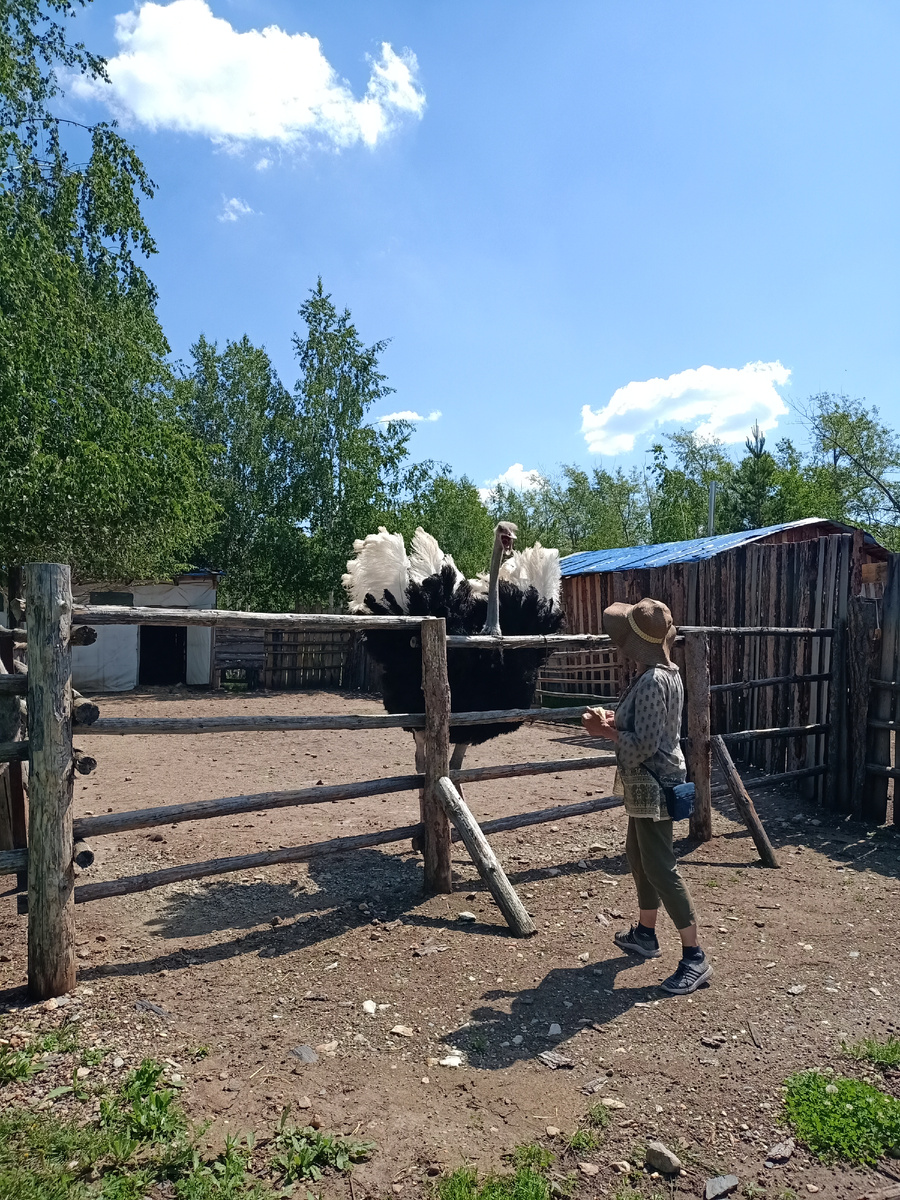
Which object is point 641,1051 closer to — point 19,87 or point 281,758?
point 281,758

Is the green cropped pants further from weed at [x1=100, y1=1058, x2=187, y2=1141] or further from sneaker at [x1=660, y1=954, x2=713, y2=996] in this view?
weed at [x1=100, y1=1058, x2=187, y2=1141]

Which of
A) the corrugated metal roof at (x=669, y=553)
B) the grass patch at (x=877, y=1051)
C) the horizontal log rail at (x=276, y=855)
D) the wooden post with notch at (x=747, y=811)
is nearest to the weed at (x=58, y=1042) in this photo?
the horizontal log rail at (x=276, y=855)

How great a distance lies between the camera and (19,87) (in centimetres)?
1166

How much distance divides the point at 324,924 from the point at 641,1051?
1.75 metres

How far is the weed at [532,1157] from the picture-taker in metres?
2.38

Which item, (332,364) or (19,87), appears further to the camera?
(332,364)

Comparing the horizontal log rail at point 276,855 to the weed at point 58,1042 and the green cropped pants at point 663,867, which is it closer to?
the weed at point 58,1042

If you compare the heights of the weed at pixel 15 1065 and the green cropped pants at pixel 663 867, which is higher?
the green cropped pants at pixel 663 867

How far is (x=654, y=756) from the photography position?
3.60 metres

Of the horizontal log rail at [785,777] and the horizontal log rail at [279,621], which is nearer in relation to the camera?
the horizontal log rail at [279,621]

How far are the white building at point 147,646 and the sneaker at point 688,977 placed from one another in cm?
1356

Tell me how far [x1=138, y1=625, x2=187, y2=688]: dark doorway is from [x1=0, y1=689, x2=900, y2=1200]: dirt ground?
47.4 ft

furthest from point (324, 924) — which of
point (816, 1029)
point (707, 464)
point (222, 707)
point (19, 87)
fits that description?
point (707, 464)

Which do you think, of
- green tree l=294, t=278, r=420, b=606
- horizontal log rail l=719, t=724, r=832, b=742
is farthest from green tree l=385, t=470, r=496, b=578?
horizontal log rail l=719, t=724, r=832, b=742
